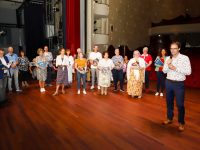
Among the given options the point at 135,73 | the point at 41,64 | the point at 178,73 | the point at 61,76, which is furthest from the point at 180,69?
the point at 41,64

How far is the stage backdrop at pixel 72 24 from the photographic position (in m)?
7.94

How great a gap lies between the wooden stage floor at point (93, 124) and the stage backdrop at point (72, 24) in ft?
13.3

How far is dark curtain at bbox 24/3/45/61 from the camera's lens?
11203 mm

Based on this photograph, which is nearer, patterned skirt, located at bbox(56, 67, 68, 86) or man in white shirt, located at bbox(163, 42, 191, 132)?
man in white shirt, located at bbox(163, 42, 191, 132)

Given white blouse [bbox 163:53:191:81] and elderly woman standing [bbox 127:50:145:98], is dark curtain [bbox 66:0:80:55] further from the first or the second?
white blouse [bbox 163:53:191:81]

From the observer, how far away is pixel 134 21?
39.4 ft

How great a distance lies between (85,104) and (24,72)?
3.27 metres

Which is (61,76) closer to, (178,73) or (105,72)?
(105,72)

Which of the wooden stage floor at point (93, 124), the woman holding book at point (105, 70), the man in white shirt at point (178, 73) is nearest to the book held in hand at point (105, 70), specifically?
the woman holding book at point (105, 70)

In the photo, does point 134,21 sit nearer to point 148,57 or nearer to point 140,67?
point 148,57

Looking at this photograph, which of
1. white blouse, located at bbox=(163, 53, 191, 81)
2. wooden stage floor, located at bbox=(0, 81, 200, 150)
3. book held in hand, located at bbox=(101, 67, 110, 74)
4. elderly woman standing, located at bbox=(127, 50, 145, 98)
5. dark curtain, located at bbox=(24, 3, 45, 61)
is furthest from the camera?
dark curtain, located at bbox=(24, 3, 45, 61)

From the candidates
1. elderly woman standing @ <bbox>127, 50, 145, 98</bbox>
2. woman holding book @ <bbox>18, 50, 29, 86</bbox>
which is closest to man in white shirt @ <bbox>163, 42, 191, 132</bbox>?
elderly woman standing @ <bbox>127, 50, 145, 98</bbox>

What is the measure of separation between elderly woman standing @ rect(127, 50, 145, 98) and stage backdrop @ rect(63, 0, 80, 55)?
423 cm

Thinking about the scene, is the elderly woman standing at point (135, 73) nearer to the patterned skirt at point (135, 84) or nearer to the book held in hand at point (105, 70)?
the patterned skirt at point (135, 84)
